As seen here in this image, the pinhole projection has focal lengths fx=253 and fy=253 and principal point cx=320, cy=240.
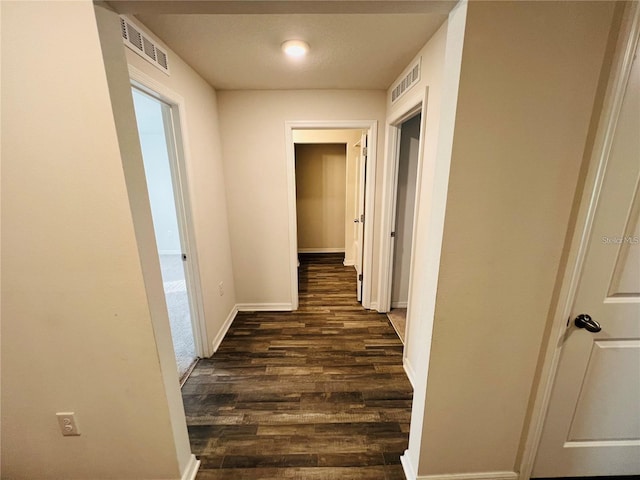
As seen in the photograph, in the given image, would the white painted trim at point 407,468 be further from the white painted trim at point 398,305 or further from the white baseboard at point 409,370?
the white painted trim at point 398,305

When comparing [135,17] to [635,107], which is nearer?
[635,107]

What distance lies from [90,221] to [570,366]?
6.66 feet

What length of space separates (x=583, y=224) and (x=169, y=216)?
5505 millimetres

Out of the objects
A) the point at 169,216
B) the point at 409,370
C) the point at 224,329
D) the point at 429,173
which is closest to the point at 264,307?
the point at 224,329

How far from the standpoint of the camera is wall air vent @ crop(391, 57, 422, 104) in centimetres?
171

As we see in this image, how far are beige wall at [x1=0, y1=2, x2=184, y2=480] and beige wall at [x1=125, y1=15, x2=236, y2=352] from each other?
746mm

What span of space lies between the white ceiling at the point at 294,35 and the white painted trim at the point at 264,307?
2.25 m

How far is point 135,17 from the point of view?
51.7 inches

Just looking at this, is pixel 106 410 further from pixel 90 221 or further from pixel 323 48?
pixel 323 48

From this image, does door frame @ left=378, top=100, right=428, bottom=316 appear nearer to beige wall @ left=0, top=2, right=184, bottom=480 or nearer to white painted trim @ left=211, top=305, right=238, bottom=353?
white painted trim @ left=211, top=305, right=238, bottom=353

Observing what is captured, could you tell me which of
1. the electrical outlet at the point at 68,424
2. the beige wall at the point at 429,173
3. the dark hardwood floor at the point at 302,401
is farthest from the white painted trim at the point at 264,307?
the electrical outlet at the point at 68,424

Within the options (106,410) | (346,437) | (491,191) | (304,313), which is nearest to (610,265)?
(491,191)

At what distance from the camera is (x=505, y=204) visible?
3.04ft

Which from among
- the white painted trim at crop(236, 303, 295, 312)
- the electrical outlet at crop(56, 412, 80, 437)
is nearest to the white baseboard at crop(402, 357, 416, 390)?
the white painted trim at crop(236, 303, 295, 312)
